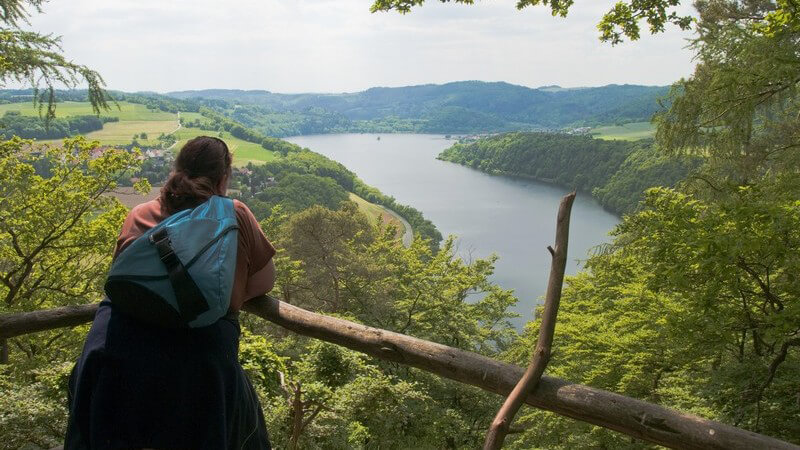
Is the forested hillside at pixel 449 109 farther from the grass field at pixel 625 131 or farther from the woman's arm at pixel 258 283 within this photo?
the woman's arm at pixel 258 283

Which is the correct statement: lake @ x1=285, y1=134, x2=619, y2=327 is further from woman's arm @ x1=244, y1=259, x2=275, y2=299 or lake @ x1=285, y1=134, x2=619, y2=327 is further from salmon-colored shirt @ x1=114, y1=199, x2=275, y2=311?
salmon-colored shirt @ x1=114, y1=199, x2=275, y2=311

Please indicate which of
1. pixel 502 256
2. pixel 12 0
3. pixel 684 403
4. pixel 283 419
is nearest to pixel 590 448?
pixel 684 403

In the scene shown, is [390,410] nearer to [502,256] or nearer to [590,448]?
[590,448]

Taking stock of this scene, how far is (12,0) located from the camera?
550cm

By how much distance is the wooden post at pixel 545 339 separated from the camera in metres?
1.29

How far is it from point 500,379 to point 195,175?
1.01 metres

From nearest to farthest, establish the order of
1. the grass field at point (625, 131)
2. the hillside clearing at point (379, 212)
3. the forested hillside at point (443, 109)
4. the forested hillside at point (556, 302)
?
the forested hillside at point (556, 302) < the hillside clearing at point (379, 212) < the grass field at point (625, 131) < the forested hillside at point (443, 109)

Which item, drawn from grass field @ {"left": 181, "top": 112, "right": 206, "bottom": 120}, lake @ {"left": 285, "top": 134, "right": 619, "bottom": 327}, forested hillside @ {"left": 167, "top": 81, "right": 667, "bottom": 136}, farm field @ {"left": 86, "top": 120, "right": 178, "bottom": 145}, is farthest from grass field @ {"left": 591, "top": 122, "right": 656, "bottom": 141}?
grass field @ {"left": 181, "top": 112, "right": 206, "bottom": 120}

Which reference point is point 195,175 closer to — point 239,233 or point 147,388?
point 239,233

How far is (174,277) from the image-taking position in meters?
1.29

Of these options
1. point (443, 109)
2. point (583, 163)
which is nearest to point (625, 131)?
point (583, 163)

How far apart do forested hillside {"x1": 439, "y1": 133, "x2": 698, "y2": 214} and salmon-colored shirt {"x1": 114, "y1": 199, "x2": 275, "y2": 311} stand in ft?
132

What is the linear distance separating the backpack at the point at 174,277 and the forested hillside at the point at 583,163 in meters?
40.4

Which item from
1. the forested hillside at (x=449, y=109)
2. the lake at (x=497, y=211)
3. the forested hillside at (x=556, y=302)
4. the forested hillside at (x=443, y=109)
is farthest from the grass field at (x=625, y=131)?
the forested hillside at (x=556, y=302)
